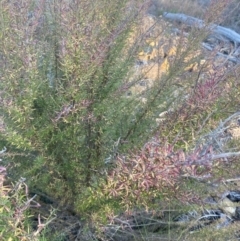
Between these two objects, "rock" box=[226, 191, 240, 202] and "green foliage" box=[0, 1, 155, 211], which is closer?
"green foliage" box=[0, 1, 155, 211]

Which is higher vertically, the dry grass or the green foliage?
the green foliage

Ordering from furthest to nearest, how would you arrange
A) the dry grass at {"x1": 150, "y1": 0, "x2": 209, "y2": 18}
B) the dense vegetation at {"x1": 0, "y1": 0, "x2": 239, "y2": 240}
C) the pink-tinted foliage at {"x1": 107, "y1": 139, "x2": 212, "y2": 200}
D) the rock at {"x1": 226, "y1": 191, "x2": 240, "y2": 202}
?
the dry grass at {"x1": 150, "y1": 0, "x2": 209, "y2": 18} < the rock at {"x1": 226, "y1": 191, "x2": 240, "y2": 202} < the dense vegetation at {"x1": 0, "y1": 0, "x2": 239, "y2": 240} < the pink-tinted foliage at {"x1": 107, "y1": 139, "x2": 212, "y2": 200}

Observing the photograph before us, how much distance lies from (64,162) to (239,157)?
0.93 metres

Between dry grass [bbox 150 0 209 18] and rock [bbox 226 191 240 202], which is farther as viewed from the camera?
dry grass [bbox 150 0 209 18]

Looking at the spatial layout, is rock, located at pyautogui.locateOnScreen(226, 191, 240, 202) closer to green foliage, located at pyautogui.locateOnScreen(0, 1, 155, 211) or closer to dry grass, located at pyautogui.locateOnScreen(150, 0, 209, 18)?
green foliage, located at pyautogui.locateOnScreen(0, 1, 155, 211)

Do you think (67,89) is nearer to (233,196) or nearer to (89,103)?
(89,103)

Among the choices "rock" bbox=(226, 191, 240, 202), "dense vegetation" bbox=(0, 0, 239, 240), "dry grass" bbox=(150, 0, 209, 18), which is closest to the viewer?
"dense vegetation" bbox=(0, 0, 239, 240)

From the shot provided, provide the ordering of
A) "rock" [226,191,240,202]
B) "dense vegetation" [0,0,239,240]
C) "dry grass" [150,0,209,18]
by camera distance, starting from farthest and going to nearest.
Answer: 1. "dry grass" [150,0,209,18]
2. "rock" [226,191,240,202]
3. "dense vegetation" [0,0,239,240]

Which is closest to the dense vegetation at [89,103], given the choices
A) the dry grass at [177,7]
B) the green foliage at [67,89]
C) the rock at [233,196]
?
the green foliage at [67,89]

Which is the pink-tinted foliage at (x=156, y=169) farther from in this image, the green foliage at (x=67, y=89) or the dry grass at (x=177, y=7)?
the dry grass at (x=177, y=7)

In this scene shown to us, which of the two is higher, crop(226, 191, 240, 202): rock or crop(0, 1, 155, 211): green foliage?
crop(0, 1, 155, 211): green foliage

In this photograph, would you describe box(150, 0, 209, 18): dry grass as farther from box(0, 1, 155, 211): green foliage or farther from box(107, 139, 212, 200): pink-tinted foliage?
box(107, 139, 212, 200): pink-tinted foliage

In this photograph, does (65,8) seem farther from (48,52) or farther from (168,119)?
(168,119)

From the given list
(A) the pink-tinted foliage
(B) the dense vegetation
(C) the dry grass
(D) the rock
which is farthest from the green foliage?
(C) the dry grass
